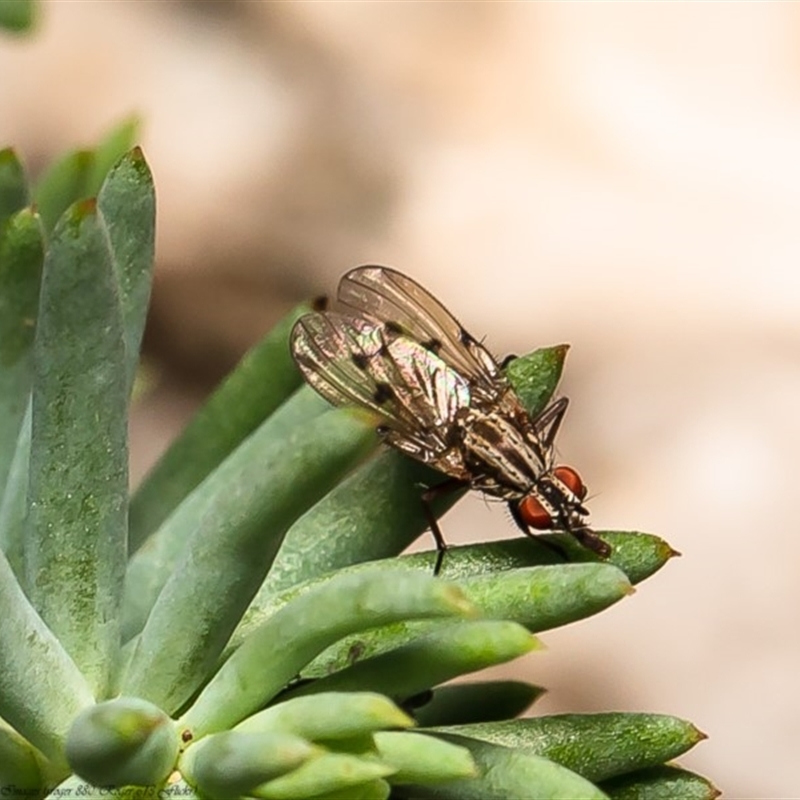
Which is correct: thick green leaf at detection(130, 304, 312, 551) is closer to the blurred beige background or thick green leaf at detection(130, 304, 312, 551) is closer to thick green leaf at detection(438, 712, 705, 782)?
thick green leaf at detection(438, 712, 705, 782)

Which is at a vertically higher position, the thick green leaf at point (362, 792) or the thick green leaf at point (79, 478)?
the thick green leaf at point (79, 478)

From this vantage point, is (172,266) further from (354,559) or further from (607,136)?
(354,559)

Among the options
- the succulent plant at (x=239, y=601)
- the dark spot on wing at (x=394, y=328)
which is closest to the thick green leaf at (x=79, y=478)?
the succulent plant at (x=239, y=601)

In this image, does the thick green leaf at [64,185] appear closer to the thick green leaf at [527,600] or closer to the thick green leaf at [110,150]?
the thick green leaf at [110,150]

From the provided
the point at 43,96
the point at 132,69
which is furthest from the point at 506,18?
the point at 43,96

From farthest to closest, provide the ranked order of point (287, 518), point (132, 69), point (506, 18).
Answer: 1. point (506, 18)
2. point (132, 69)
3. point (287, 518)

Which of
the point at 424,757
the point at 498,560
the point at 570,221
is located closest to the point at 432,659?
the point at 424,757

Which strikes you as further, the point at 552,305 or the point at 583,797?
the point at 552,305

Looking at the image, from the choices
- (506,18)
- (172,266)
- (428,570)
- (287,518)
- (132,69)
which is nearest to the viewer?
(287,518)

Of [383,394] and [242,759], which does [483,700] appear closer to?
[383,394]

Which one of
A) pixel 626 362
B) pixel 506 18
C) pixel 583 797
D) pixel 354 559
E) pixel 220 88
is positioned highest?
pixel 506 18
